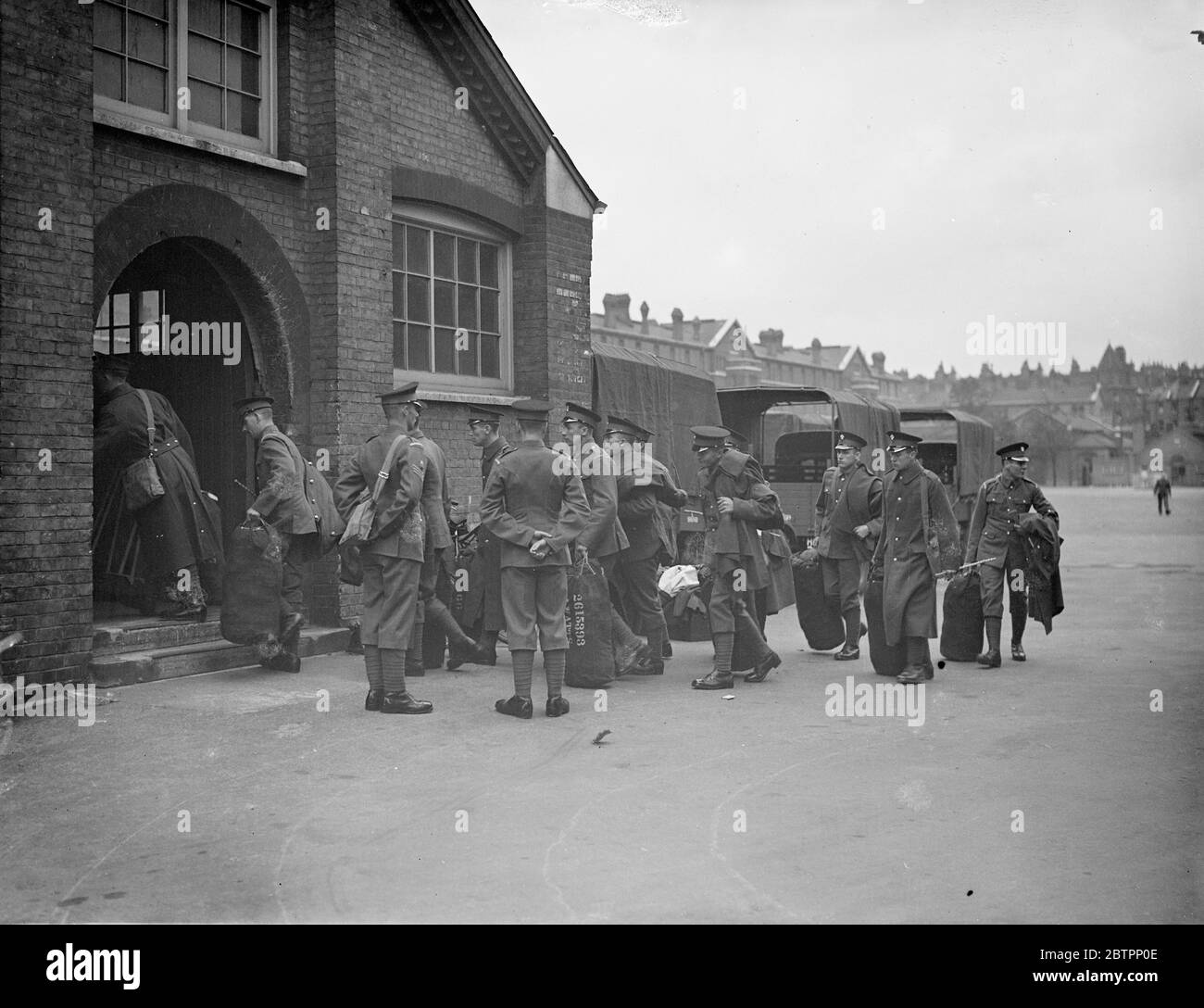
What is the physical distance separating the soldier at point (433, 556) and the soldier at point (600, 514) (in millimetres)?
986

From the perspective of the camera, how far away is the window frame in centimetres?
1216

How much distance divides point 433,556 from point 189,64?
464 centimetres

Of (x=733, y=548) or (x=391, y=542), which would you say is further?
(x=733, y=548)

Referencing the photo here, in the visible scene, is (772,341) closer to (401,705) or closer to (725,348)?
(725,348)

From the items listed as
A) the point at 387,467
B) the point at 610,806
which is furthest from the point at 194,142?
the point at 610,806

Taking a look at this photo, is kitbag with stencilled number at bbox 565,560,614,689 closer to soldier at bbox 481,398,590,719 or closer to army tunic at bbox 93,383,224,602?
soldier at bbox 481,398,590,719

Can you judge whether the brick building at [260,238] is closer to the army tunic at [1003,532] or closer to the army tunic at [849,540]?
the army tunic at [849,540]

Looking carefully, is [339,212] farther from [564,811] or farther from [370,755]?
[564,811]

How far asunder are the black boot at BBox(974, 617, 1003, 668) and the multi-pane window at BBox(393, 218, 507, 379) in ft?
19.3

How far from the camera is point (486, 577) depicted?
9773 mm

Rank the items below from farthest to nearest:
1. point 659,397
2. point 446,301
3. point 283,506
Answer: point 659,397
point 446,301
point 283,506

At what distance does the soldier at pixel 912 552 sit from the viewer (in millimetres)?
9625

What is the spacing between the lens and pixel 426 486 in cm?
862
